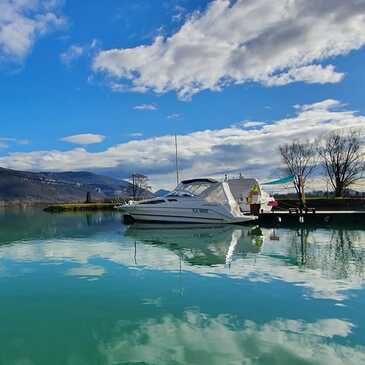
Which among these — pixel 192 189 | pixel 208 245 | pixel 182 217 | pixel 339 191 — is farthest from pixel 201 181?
pixel 339 191

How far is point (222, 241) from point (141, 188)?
189 ft

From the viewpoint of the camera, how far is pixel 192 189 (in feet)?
109

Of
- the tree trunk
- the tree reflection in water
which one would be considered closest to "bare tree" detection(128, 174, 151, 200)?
the tree trunk

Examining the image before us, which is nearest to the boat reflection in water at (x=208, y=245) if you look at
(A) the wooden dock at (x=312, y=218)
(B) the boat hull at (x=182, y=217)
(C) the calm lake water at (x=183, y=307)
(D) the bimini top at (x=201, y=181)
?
(C) the calm lake water at (x=183, y=307)

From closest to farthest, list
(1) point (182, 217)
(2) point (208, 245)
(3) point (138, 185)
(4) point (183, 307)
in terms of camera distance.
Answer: (4) point (183, 307) → (2) point (208, 245) → (1) point (182, 217) → (3) point (138, 185)

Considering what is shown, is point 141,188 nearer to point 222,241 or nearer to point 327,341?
point 222,241

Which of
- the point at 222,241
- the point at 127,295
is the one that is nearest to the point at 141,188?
the point at 222,241

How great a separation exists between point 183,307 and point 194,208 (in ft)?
72.8

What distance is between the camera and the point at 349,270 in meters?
12.8

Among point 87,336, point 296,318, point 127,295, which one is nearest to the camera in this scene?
point 87,336

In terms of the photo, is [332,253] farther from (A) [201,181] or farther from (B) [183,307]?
(A) [201,181]

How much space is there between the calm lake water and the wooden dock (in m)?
14.5

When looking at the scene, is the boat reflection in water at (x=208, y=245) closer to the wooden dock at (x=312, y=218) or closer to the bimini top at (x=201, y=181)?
the bimini top at (x=201, y=181)

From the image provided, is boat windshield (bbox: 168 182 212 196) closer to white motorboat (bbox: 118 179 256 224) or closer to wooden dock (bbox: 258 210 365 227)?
white motorboat (bbox: 118 179 256 224)
